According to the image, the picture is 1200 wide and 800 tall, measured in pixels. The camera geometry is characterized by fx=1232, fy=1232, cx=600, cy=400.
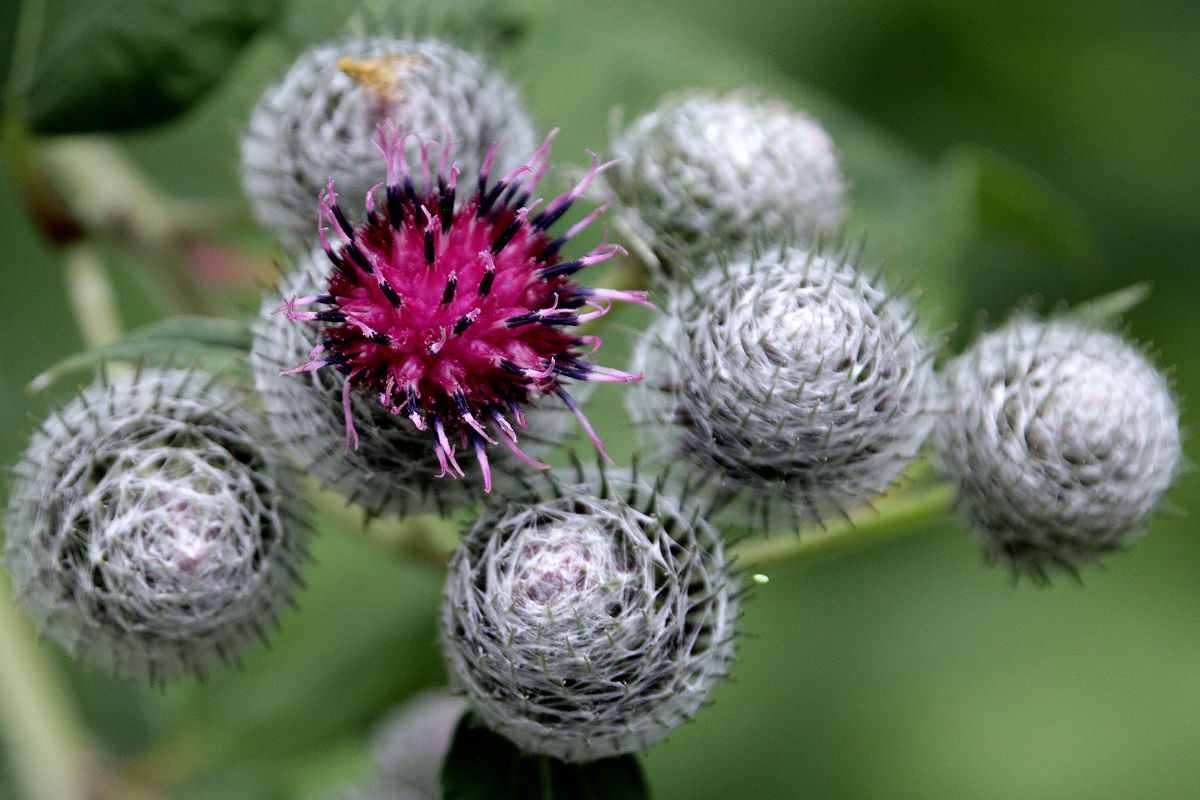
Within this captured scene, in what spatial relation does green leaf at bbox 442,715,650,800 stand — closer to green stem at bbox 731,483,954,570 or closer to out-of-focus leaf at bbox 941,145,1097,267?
green stem at bbox 731,483,954,570

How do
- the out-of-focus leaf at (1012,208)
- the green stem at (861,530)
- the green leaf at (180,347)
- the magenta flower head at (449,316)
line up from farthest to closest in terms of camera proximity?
the out-of-focus leaf at (1012,208), the green stem at (861,530), the green leaf at (180,347), the magenta flower head at (449,316)

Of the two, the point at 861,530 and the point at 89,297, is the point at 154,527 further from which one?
the point at 861,530

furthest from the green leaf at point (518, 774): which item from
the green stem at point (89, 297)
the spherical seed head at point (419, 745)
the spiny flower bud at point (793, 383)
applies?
the green stem at point (89, 297)

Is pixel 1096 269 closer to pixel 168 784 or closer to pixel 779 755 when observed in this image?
pixel 779 755

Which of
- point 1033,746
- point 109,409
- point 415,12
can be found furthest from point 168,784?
point 1033,746

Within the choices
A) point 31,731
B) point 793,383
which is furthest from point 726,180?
point 31,731

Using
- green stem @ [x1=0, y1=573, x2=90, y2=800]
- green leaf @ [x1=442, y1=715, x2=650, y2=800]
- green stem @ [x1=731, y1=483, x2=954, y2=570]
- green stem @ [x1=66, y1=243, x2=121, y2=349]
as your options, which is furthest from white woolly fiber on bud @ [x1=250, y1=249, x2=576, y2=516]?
green stem @ [x1=0, y1=573, x2=90, y2=800]

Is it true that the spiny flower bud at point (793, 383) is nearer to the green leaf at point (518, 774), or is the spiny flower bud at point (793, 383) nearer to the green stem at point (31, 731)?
the green leaf at point (518, 774)

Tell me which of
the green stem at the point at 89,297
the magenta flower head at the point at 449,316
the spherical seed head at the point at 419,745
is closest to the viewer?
the magenta flower head at the point at 449,316
